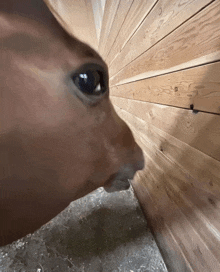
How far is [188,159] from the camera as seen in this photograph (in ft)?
1.35

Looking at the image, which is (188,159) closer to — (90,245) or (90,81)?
(90,81)

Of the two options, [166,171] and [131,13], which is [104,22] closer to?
[131,13]

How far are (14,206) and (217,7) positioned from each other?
63 cm

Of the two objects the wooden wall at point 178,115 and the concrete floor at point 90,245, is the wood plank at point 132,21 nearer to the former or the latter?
the wooden wall at point 178,115

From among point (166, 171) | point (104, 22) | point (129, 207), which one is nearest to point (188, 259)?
point (166, 171)

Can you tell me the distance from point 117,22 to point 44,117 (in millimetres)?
671

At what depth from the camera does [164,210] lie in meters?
0.63

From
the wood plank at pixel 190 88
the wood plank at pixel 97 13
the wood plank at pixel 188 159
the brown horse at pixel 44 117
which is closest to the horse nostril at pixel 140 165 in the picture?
the wood plank at pixel 188 159

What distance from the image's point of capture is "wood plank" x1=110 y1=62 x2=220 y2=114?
29 cm

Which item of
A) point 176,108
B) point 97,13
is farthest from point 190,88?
point 97,13

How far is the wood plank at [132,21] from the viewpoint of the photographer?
0.50 metres

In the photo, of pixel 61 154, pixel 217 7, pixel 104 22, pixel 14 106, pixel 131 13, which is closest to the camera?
pixel 217 7

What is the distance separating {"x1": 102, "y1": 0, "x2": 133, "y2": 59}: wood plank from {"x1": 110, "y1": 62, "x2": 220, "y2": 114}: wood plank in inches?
14.5

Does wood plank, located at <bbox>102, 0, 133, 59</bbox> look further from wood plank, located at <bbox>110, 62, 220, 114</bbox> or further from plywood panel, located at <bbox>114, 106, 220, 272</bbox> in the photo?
plywood panel, located at <bbox>114, 106, 220, 272</bbox>
